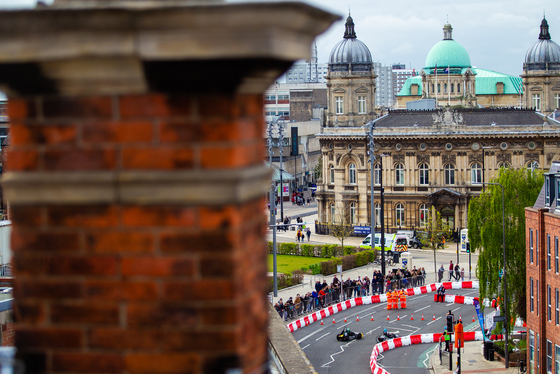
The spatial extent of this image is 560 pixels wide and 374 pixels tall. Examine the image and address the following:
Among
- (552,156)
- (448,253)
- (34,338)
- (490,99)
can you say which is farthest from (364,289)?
(490,99)

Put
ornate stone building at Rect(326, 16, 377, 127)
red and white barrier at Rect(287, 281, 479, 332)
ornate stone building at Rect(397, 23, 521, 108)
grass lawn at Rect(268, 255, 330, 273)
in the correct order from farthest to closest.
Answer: ornate stone building at Rect(397, 23, 521, 108) → ornate stone building at Rect(326, 16, 377, 127) → grass lawn at Rect(268, 255, 330, 273) → red and white barrier at Rect(287, 281, 479, 332)

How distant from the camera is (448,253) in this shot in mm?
63750

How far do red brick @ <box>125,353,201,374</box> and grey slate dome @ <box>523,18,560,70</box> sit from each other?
85.8 meters

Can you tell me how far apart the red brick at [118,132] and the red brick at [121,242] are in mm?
388

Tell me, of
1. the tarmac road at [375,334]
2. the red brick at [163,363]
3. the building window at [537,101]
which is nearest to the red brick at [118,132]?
the red brick at [163,363]

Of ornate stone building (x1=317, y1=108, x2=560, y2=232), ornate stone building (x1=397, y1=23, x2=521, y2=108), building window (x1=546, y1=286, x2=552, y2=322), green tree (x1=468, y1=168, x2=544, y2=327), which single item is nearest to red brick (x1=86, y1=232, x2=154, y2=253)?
building window (x1=546, y1=286, x2=552, y2=322)

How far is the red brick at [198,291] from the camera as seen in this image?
137 inches

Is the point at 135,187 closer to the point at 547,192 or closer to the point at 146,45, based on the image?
the point at 146,45

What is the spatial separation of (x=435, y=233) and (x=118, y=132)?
56655mm

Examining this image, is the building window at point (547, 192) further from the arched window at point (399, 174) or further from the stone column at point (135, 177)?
the arched window at point (399, 174)

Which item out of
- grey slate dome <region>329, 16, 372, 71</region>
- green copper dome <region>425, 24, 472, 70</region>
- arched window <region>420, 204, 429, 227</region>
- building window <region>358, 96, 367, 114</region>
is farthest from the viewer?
green copper dome <region>425, 24, 472, 70</region>

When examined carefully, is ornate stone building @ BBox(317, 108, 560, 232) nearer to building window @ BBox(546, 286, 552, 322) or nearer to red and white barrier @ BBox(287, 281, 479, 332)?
red and white barrier @ BBox(287, 281, 479, 332)

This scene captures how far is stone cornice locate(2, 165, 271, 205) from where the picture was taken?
136 inches

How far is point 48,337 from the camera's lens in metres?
3.60
